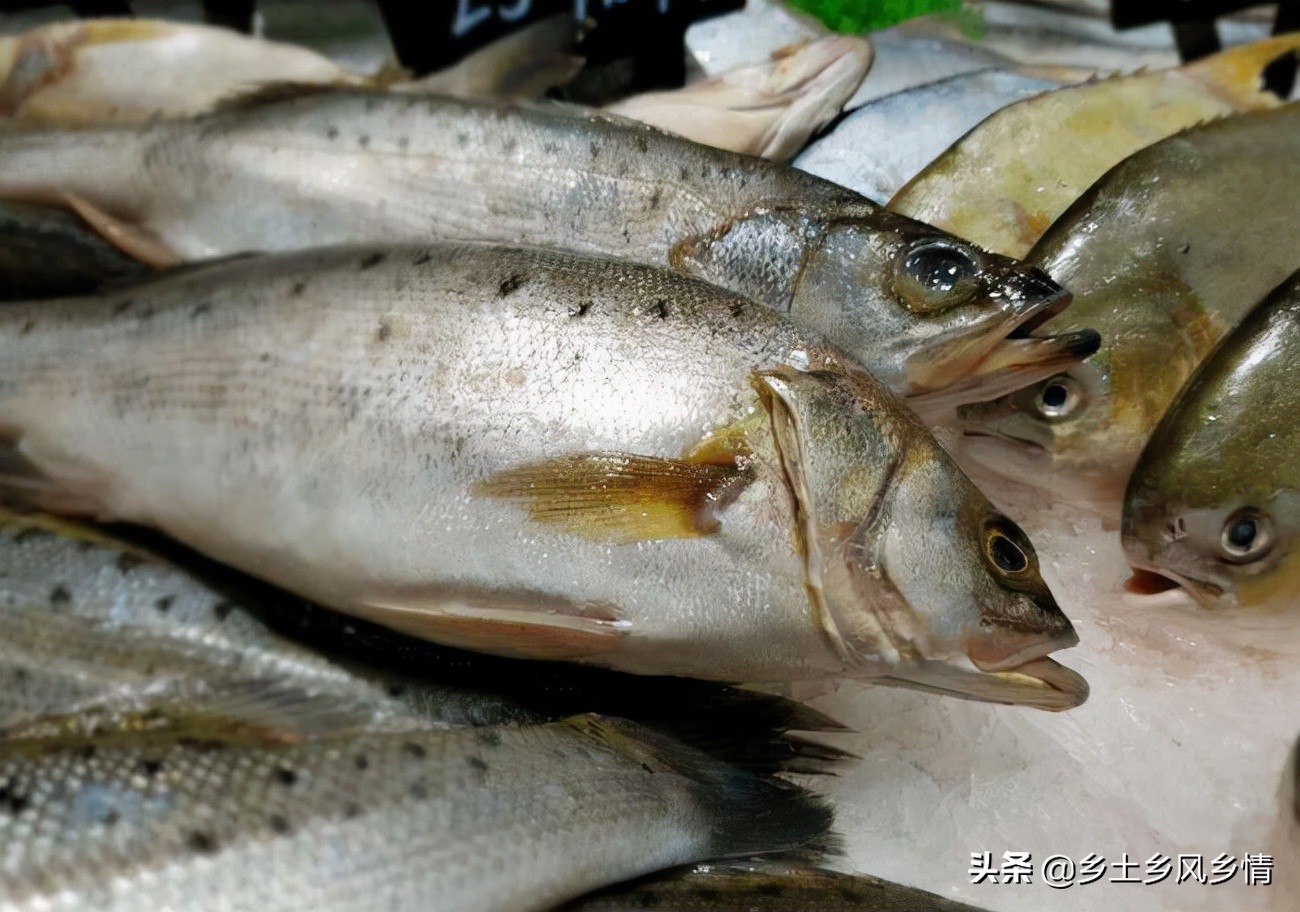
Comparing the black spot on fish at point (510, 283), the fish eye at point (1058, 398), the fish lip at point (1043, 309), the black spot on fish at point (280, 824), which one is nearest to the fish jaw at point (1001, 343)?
the fish lip at point (1043, 309)

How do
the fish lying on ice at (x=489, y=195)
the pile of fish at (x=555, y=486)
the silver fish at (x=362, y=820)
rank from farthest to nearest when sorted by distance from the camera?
the fish lying on ice at (x=489, y=195) → the pile of fish at (x=555, y=486) → the silver fish at (x=362, y=820)

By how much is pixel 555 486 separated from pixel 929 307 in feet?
2.11

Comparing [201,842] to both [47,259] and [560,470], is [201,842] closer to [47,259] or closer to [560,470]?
[560,470]

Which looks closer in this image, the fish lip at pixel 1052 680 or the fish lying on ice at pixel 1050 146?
the fish lip at pixel 1052 680

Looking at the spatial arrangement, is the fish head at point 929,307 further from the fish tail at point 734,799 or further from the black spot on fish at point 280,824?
the black spot on fish at point 280,824

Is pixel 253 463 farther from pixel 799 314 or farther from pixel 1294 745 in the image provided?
pixel 1294 745

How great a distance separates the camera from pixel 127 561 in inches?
48.7

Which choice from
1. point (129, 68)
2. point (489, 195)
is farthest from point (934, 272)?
point (129, 68)

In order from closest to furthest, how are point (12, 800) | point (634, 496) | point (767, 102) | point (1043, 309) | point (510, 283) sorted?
1. point (12, 800)
2. point (634, 496)
3. point (510, 283)
4. point (1043, 309)
5. point (767, 102)

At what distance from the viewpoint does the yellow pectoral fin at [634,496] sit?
3.34ft

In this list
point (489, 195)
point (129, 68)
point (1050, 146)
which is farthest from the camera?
point (129, 68)

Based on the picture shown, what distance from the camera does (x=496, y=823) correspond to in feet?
3.11

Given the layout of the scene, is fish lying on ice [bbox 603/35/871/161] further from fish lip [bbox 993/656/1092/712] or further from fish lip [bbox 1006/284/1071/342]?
fish lip [bbox 993/656/1092/712]

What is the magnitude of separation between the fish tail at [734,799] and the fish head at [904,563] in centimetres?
20
